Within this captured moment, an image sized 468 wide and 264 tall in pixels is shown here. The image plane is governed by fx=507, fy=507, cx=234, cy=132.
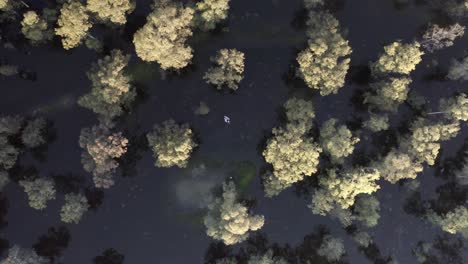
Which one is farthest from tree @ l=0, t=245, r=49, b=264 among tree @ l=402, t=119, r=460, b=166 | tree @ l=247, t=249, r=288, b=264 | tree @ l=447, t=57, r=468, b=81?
tree @ l=447, t=57, r=468, b=81

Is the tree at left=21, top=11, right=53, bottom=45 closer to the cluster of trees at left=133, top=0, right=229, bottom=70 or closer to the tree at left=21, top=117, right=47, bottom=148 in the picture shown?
the tree at left=21, top=117, right=47, bottom=148

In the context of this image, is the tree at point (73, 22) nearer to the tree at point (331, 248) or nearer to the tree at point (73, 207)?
the tree at point (73, 207)

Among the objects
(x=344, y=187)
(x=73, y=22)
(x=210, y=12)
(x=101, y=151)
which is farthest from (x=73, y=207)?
(x=344, y=187)

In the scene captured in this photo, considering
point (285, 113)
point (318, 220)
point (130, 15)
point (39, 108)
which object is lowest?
point (318, 220)

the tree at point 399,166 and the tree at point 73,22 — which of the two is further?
the tree at point 399,166

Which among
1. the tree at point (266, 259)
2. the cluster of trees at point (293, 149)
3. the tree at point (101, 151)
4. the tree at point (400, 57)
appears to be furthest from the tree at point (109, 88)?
the tree at point (400, 57)

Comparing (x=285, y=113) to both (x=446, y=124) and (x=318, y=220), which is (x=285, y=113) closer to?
(x=318, y=220)

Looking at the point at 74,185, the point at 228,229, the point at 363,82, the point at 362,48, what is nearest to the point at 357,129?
the point at 363,82
